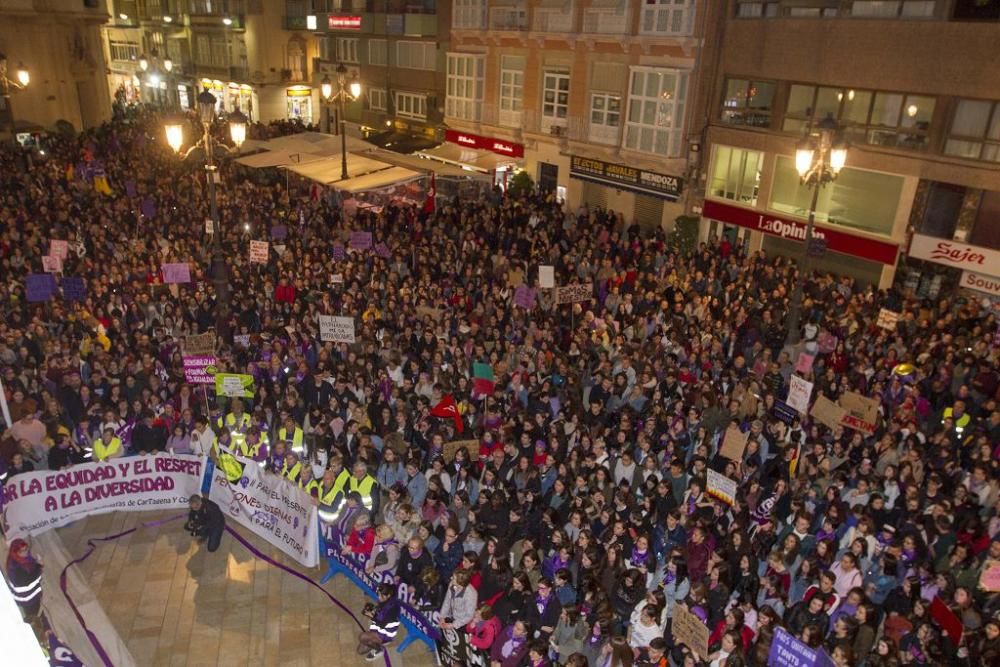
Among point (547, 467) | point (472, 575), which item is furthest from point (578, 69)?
point (472, 575)

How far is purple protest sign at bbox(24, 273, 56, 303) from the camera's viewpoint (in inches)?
634

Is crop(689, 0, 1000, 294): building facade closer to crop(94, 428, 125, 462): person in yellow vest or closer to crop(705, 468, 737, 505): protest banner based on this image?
crop(705, 468, 737, 505): protest banner

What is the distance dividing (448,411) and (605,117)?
18.4 metres

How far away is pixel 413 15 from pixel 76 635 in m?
35.5

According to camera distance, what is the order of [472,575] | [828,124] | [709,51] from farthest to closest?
[709,51] → [828,124] → [472,575]

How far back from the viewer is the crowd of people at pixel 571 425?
8.98 meters

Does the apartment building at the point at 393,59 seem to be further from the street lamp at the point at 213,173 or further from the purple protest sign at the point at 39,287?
the purple protest sign at the point at 39,287

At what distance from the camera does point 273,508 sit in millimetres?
11617

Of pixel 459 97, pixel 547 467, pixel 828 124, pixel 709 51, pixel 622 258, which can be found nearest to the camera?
pixel 547 467

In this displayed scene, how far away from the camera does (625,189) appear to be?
28422mm

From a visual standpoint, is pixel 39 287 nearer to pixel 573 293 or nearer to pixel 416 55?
pixel 573 293

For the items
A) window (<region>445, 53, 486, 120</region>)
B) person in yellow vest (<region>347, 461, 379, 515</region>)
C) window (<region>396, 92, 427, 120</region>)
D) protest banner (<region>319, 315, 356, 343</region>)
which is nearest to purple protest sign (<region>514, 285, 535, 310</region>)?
protest banner (<region>319, 315, 356, 343</region>)

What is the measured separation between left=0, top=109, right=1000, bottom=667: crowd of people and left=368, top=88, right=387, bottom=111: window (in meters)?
22.9

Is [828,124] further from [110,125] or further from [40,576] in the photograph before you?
[110,125]
